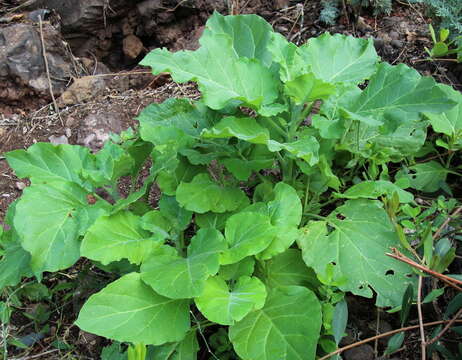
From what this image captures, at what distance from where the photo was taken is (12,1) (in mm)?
4160

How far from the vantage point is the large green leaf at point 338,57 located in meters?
2.04

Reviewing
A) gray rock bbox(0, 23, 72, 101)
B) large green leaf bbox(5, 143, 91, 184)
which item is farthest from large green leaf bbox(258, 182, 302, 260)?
gray rock bbox(0, 23, 72, 101)

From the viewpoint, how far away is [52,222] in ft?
5.80

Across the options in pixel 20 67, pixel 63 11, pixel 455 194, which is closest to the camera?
pixel 455 194

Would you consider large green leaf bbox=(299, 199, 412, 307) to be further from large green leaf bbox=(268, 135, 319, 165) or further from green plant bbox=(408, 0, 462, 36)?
green plant bbox=(408, 0, 462, 36)

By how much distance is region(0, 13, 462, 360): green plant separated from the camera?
1.58 meters

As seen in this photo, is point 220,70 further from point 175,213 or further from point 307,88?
point 175,213

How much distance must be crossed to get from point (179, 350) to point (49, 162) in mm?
935

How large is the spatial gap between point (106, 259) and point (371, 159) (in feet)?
3.92

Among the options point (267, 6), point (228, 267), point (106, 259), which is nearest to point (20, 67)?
point (267, 6)

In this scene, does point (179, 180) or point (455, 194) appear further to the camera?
point (455, 194)

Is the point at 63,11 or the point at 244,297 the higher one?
the point at 63,11

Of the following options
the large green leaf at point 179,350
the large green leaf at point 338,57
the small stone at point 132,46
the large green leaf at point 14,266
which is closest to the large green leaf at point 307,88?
the large green leaf at point 338,57

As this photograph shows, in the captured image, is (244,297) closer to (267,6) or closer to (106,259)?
(106,259)
